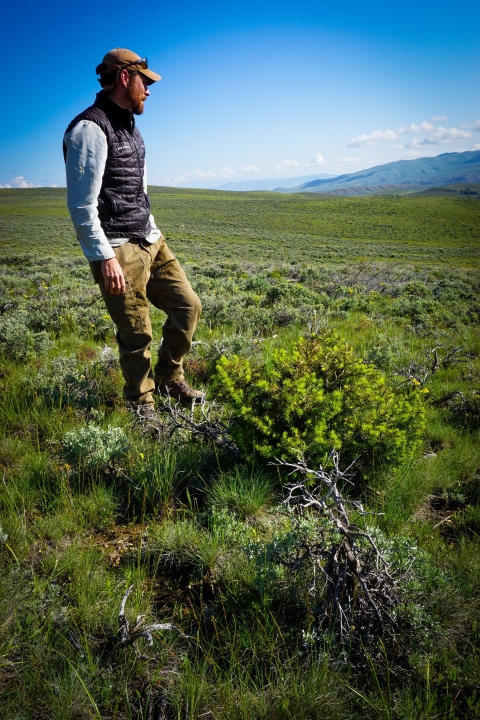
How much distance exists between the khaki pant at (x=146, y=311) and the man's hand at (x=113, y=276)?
99mm

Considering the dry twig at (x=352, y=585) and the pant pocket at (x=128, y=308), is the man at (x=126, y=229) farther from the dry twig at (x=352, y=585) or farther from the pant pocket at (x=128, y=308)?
the dry twig at (x=352, y=585)

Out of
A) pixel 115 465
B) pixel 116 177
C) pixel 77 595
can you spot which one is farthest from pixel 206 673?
pixel 116 177

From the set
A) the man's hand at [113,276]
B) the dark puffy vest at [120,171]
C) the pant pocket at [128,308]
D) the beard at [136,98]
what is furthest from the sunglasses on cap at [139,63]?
the pant pocket at [128,308]

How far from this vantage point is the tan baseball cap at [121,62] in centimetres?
274

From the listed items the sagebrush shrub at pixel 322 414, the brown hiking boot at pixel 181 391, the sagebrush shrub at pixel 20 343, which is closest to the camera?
the sagebrush shrub at pixel 322 414

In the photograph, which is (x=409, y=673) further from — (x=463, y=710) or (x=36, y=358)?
(x=36, y=358)

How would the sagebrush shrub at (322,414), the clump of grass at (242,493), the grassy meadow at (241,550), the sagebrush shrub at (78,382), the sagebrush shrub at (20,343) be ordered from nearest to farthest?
the grassy meadow at (241,550)
the clump of grass at (242,493)
the sagebrush shrub at (322,414)
the sagebrush shrub at (78,382)
the sagebrush shrub at (20,343)

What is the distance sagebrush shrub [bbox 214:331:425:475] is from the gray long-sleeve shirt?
1.28 metres

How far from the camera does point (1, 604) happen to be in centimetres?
149

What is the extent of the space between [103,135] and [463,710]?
3396mm

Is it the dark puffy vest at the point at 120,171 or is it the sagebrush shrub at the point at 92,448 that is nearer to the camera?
the sagebrush shrub at the point at 92,448

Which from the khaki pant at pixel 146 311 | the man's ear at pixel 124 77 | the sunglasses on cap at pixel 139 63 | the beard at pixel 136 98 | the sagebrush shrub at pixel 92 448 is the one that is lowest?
the sagebrush shrub at pixel 92 448

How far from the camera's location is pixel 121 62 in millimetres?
2750

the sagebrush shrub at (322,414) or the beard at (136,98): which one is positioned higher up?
the beard at (136,98)
